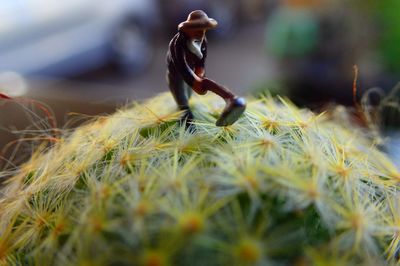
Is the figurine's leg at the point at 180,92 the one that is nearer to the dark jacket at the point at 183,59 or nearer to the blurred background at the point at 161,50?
the dark jacket at the point at 183,59

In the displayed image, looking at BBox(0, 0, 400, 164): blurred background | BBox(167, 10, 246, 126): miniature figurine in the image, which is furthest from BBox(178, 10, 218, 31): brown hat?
BBox(0, 0, 400, 164): blurred background

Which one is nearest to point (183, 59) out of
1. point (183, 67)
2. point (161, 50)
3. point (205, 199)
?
point (183, 67)

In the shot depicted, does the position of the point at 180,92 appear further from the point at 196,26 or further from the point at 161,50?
the point at 161,50

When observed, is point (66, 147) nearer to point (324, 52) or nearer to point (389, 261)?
point (389, 261)

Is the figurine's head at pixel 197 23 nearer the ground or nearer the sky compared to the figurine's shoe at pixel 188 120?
nearer the sky

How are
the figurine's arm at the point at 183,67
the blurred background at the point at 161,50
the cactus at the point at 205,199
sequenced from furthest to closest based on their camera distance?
1. the blurred background at the point at 161,50
2. the figurine's arm at the point at 183,67
3. the cactus at the point at 205,199

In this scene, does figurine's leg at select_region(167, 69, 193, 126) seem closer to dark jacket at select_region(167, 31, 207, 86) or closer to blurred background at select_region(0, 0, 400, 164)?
dark jacket at select_region(167, 31, 207, 86)

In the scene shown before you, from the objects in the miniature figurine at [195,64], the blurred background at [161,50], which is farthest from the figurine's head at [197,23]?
the blurred background at [161,50]
